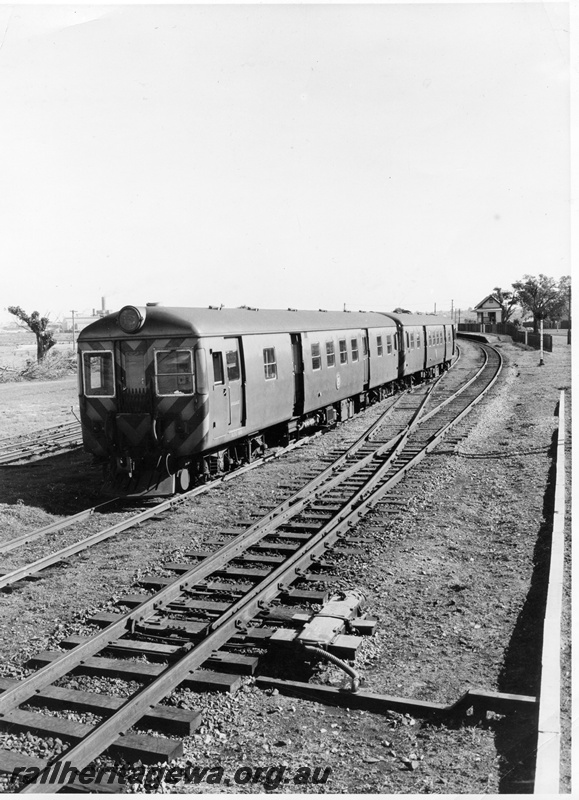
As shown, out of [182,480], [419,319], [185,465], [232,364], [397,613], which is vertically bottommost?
[397,613]

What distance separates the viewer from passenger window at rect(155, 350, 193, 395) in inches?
410

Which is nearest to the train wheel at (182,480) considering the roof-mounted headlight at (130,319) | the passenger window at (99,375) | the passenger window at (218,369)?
the passenger window at (218,369)

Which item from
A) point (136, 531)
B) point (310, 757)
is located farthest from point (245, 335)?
point (310, 757)

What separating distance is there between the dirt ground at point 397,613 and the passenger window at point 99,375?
1769 mm

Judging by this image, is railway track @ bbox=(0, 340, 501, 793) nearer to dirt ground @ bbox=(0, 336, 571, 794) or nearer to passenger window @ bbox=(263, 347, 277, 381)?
dirt ground @ bbox=(0, 336, 571, 794)

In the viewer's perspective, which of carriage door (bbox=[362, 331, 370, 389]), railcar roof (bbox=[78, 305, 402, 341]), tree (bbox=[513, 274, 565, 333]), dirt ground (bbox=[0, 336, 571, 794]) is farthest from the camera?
tree (bbox=[513, 274, 565, 333])

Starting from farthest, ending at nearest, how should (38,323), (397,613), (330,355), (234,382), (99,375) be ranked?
(38,323)
(330,355)
(234,382)
(99,375)
(397,613)

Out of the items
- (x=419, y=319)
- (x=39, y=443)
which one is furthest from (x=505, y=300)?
(x=39, y=443)

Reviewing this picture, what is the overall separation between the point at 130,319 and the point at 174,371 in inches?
42.4

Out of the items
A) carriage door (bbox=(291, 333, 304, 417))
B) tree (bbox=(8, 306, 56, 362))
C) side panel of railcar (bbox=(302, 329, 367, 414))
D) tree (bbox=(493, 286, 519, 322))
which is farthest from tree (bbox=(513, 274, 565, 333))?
carriage door (bbox=(291, 333, 304, 417))

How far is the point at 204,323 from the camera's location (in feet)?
35.1

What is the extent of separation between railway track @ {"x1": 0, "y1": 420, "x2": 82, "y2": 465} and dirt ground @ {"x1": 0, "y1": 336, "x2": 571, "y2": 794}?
40.4 inches

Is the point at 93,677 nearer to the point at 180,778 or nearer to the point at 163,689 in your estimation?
the point at 163,689

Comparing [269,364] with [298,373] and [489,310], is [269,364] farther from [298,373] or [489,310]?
[489,310]
